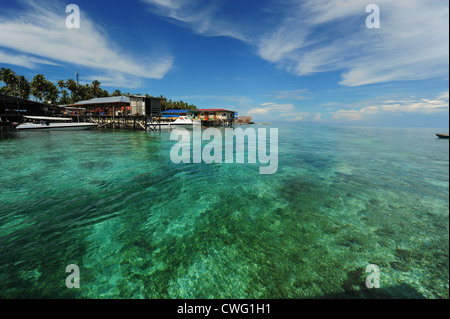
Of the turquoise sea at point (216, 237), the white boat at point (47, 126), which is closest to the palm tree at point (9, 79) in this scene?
the white boat at point (47, 126)

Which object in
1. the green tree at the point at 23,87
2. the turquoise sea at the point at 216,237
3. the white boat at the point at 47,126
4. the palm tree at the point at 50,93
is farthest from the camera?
the palm tree at the point at 50,93

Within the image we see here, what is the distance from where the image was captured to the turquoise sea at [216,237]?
385 cm

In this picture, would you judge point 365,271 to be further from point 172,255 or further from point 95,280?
Answer: point 95,280

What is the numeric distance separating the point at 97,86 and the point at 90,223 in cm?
8846

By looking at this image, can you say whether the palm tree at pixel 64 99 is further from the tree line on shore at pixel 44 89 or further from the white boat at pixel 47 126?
the white boat at pixel 47 126

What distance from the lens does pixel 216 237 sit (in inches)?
215

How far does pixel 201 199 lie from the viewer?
8031 millimetres

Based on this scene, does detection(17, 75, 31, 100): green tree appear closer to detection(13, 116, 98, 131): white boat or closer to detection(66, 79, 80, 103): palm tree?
detection(66, 79, 80, 103): palm tree

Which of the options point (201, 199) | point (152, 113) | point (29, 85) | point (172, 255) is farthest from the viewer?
point (29, 85)

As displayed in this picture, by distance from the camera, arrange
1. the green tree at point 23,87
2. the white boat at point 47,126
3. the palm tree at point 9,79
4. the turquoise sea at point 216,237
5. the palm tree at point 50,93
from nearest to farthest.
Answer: the turquoise sea at point 216,237, the white boat at point 47,126, the palm tree at point 9,79, the green tree at point 23,87, the palm tree at point 50,93

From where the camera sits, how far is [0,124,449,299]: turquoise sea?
151 inches

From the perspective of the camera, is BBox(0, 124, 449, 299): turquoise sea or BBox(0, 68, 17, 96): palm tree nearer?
BBox(0, 124, 449, 299): turquoise sea

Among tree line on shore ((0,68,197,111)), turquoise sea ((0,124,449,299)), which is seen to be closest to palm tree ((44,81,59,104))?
tree line on shore ((0,68,197,111))
